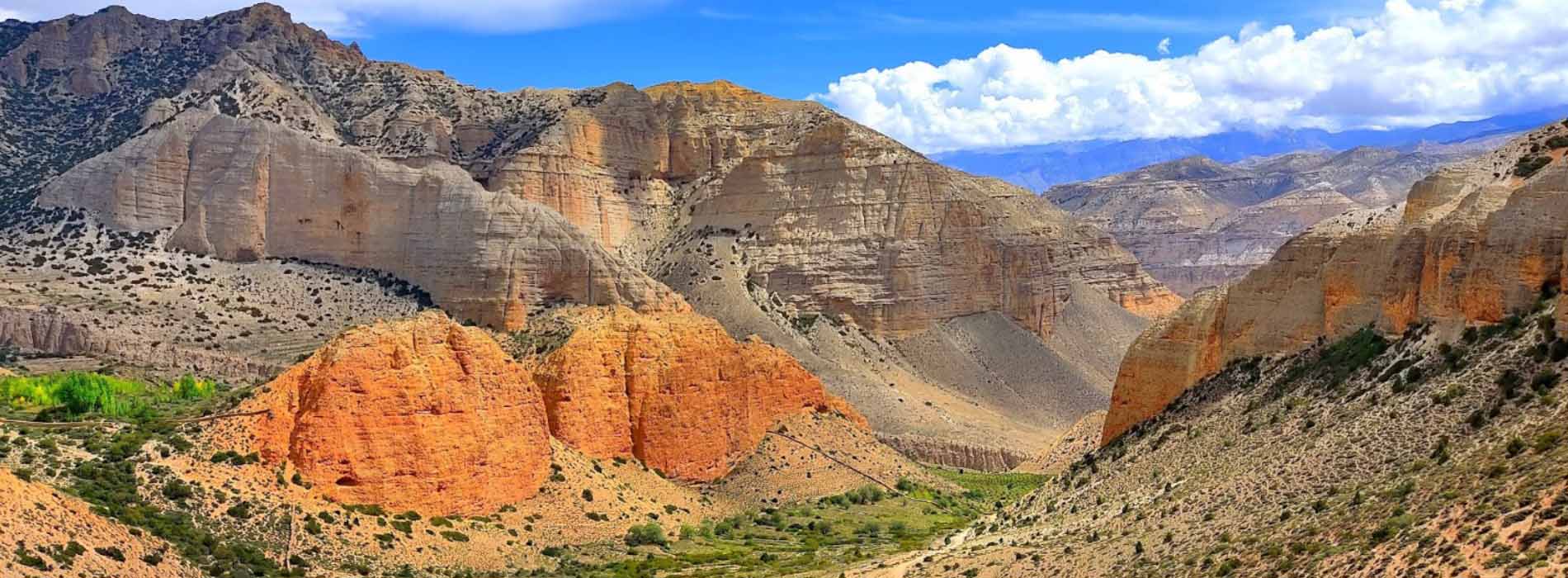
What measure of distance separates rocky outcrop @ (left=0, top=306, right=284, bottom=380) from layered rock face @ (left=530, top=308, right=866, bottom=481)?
2167cm

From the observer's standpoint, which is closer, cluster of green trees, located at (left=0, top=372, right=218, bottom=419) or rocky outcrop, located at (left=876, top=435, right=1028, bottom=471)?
cluster of green trees, located at (left=0, top=372, right=218, bottom=419)

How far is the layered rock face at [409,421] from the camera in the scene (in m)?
53.2

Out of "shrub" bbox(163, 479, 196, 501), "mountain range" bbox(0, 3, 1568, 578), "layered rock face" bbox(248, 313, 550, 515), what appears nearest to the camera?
"mountain range" bbox(0, 3, 1568, 578)

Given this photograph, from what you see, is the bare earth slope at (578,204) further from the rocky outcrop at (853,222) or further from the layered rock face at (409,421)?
the layered rock face at (409,421)

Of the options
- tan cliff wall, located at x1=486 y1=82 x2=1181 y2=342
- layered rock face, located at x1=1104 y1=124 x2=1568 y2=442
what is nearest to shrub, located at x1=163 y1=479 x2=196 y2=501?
layered rock face, located at x1=1104 y1=124 x2=1568 y2=442

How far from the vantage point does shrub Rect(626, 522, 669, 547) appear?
202 feet

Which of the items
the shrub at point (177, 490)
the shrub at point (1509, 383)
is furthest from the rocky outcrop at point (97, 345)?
the shrub at point (1509, 383)

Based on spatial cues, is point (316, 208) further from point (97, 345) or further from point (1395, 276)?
point (1395, 276)

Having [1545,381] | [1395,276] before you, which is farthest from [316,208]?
[1545,381]

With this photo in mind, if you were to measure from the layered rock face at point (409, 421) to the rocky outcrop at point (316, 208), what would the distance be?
4358 cm

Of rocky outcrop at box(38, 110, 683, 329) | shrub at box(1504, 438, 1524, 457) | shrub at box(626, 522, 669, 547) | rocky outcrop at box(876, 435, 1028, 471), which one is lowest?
rocky outcrop at box(876, 435, 1028, 471)

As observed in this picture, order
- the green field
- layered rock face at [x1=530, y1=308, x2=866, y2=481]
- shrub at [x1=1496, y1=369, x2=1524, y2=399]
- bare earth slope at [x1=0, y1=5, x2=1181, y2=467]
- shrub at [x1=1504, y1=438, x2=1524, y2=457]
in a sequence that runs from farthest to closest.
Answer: bare earth slope at [x1=0, y1=5, x2=1181, y2=467]
layered rock face at [x1=530, y1=308, x2=866, y2=481]
the green field
shrub at [x1=1496, y1=369, x2=1524, y2=399]
shrub at [x1=1504, y1=438, x2=1524, y2=457]

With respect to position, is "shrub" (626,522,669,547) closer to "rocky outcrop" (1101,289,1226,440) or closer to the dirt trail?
the dirt trail

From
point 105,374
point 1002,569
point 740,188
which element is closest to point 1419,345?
point 1002,569
